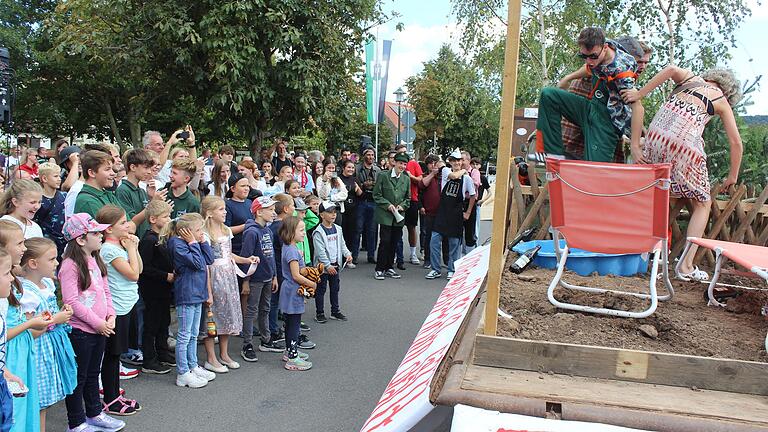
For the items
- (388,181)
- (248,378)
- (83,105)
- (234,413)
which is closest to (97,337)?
(234,413)

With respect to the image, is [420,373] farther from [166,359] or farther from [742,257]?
[166,359]

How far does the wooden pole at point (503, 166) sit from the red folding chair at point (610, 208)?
36.7 inches

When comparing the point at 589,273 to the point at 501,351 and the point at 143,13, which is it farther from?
the point at 143,13

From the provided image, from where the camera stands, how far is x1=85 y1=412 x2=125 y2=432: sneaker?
4051 millimetres

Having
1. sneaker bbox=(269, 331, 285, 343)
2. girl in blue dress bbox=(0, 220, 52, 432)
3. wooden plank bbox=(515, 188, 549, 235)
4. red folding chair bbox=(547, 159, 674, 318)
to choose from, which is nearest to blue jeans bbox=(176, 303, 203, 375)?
sneaker bbox=(269, 331, 285, 343)

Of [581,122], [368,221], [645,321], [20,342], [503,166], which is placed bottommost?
[20,342]

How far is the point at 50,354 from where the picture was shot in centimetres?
359

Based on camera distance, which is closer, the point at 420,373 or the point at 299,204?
the point at 420,373

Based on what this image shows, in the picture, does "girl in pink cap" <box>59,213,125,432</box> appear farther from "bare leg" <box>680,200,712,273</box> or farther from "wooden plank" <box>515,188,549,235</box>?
"bare leg" <box>680,200,712,273</box>

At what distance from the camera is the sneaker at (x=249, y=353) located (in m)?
5.75

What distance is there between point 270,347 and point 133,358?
1.29 metres

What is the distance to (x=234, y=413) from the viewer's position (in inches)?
178

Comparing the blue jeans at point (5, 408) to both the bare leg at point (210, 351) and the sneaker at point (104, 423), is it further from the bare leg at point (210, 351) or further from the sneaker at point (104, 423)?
the bare leg at point (210, 351)

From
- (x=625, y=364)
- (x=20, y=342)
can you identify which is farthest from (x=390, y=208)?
(x=625, y=364)
